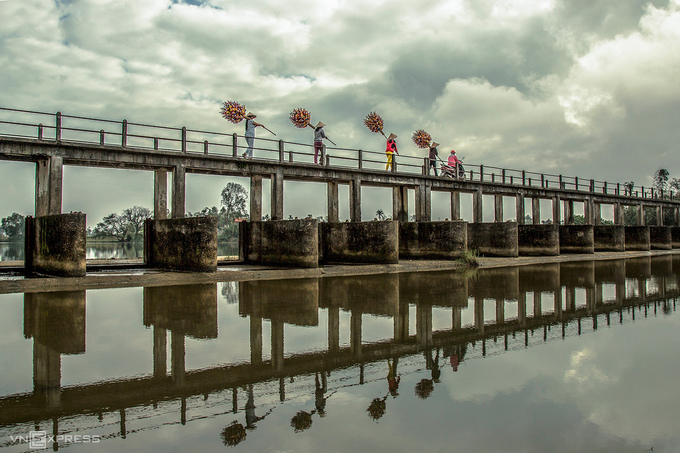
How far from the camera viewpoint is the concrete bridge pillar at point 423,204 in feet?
83.1

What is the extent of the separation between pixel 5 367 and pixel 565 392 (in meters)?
5.97

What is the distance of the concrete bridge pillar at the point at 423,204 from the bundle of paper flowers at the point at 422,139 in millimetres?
4384

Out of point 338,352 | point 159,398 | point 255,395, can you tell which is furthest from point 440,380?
point 159,398

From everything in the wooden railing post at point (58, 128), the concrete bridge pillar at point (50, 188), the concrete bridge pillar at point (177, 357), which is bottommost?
the concrete bridge pillar at point (177, 357)

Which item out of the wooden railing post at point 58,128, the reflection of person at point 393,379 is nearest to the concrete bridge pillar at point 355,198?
the wooden railing post at point 58,128

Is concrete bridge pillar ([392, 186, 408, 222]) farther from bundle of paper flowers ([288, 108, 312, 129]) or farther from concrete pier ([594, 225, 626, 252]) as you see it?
concrete pier ([594, 225, 626, 252])

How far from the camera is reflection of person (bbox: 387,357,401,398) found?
180 inches

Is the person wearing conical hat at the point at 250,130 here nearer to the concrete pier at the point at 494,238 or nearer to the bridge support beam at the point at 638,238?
the concrete pier at the point at 494,238

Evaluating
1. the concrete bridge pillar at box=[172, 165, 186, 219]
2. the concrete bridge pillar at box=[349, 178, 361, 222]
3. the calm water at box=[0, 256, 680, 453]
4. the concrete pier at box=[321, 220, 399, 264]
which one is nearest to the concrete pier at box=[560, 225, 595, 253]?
the concrete bridge pillar at box=[349, 178, 361, 222]

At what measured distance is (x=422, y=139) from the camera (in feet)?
95.6

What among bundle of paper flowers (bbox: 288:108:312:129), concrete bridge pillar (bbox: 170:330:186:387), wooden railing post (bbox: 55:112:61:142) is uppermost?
bundle of paper flowers (bbox: 288:108:312:129)

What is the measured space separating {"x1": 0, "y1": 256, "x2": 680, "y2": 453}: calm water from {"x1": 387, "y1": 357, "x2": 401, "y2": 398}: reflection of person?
1.2 inches

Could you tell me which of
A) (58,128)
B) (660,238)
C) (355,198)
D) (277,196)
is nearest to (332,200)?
(355,198)

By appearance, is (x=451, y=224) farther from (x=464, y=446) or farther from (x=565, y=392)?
(x=464, y=446)
